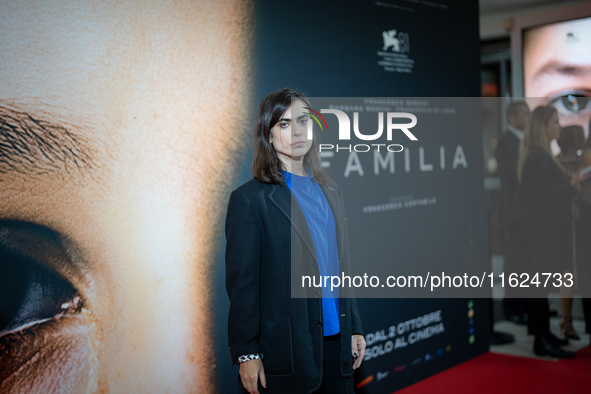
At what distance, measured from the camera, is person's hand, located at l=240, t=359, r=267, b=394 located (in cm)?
164

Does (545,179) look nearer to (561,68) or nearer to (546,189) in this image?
(546,189)

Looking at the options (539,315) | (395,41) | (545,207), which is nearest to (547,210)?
(545,207)

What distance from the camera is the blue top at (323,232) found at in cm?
181

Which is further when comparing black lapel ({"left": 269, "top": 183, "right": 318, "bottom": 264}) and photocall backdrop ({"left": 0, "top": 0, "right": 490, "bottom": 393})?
photocall backdrop ({"left": 0, "top": 0, "right": 490, "bottom": 393})

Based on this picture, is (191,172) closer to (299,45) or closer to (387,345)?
(299,45)

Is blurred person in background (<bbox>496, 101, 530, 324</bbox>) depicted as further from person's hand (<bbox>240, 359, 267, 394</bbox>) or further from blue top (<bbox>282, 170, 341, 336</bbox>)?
person's hand (<bbox>240, 359, 267, 394</bbox>)

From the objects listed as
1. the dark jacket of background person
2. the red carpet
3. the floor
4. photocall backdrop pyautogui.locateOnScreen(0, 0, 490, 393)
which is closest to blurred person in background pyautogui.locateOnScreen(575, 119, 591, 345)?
the floor

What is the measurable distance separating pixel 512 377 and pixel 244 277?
8.47 feet

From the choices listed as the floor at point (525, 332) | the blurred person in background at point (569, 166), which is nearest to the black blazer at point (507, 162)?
the blurred person in background at point (569, 166)

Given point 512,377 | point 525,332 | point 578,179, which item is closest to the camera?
point 512,377

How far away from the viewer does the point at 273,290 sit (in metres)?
1.71

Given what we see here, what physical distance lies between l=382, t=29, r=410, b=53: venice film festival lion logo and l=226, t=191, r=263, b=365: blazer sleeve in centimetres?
199

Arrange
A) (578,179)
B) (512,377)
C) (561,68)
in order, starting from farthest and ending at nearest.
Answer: (561,68) < (578,179) < (512,377)

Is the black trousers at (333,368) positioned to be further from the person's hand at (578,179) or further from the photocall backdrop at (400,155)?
the person's hand at (578,179)
